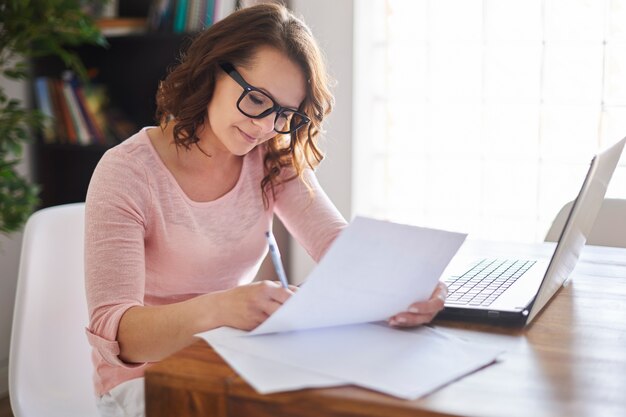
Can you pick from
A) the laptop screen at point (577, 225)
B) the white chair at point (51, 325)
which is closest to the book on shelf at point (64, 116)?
the white chair at point (51, 325)

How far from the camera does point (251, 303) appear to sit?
3.95 ft

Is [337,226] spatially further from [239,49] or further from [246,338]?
[246,338]

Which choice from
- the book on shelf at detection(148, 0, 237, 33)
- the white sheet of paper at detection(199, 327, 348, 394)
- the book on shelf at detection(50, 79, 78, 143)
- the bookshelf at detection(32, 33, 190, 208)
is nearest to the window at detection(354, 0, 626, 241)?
the book on shelf at detection(148, 0, 237, 33)

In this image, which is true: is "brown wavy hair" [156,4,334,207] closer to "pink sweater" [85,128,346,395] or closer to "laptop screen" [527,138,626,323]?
"pink sweater" [85,128,346,395]

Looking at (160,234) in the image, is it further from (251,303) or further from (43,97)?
(43,97)

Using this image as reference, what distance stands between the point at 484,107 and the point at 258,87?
1592 mm

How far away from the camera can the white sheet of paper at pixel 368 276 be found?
1113mm

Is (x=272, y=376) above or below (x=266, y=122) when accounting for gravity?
below

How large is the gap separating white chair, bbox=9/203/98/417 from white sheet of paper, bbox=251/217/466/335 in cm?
77

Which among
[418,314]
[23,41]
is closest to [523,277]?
[418,314]

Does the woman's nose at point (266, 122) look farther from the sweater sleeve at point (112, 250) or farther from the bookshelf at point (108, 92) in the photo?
the bookshelf at point (108, 92)

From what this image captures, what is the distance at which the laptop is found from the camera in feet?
4.17

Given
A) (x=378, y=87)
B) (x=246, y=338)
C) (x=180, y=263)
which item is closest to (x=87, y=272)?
(x=180, y=263)

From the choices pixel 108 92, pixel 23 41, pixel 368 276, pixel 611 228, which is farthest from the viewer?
pixel 108 92
